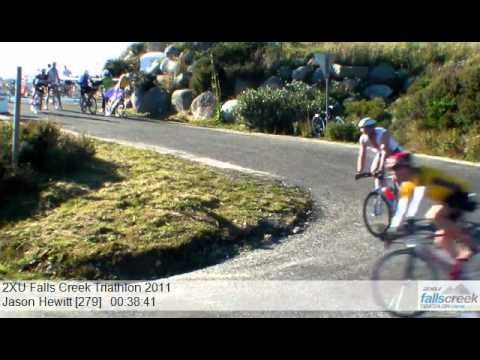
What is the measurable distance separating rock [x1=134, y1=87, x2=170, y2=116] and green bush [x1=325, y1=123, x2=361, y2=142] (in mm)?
9240

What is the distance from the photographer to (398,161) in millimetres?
7484

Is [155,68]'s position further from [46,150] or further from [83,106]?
[46,150]

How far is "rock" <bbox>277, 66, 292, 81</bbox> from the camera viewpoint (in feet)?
70.0

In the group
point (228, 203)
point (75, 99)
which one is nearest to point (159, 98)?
point (75, 99)

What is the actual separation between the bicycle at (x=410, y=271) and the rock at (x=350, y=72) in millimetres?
11754

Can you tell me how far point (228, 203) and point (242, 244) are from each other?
1275mm

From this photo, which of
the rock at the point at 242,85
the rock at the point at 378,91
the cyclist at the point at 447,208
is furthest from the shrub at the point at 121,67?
the cyclist at the point at 447,208

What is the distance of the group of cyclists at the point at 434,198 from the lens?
6602 mm

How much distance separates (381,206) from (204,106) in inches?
546

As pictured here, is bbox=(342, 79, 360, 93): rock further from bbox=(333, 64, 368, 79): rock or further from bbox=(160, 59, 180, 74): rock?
bbox=(160, 59, 180, 74): rock

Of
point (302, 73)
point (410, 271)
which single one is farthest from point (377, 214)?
point (302, 73)

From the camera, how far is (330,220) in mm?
9820

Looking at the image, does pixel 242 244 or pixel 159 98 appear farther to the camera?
pixel 159 98
